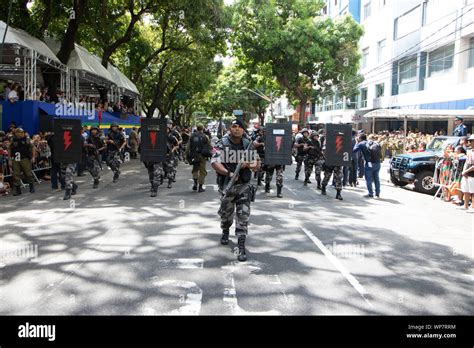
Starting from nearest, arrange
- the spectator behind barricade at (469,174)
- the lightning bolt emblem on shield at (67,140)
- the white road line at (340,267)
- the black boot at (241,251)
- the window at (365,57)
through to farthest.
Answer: the white road line at (340,267) < the black boot at (241,251) < the spectator behind barricade at (469,174) < the lightning bolt emblem on shield at (67,140) < the window at (365,57)

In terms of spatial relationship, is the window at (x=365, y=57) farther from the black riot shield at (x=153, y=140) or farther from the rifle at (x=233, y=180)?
the rifle at (x=233, y=180)

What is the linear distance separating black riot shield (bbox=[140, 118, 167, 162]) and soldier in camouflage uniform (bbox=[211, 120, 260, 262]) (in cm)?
563

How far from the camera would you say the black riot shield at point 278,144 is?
13156 mm

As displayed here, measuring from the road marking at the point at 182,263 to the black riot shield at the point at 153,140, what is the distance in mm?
6557

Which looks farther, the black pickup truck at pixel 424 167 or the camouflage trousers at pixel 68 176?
the black pickup truck at pixel 424 167

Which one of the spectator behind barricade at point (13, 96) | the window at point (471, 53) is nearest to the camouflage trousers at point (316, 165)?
the spectator behind barricade at point (13, 96)

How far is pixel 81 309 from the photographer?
455 cm

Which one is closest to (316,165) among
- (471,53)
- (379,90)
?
(471,53)

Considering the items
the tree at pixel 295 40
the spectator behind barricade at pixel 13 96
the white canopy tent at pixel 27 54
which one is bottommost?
the spectator behind barricade at pixel 13 96

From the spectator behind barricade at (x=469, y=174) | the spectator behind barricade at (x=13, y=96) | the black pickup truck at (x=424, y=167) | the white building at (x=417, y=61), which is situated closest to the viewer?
the spectator behind barricade at (x=469, y=174)

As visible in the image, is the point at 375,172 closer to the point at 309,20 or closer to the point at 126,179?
the point at 126,179

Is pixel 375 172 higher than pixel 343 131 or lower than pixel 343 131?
lower
